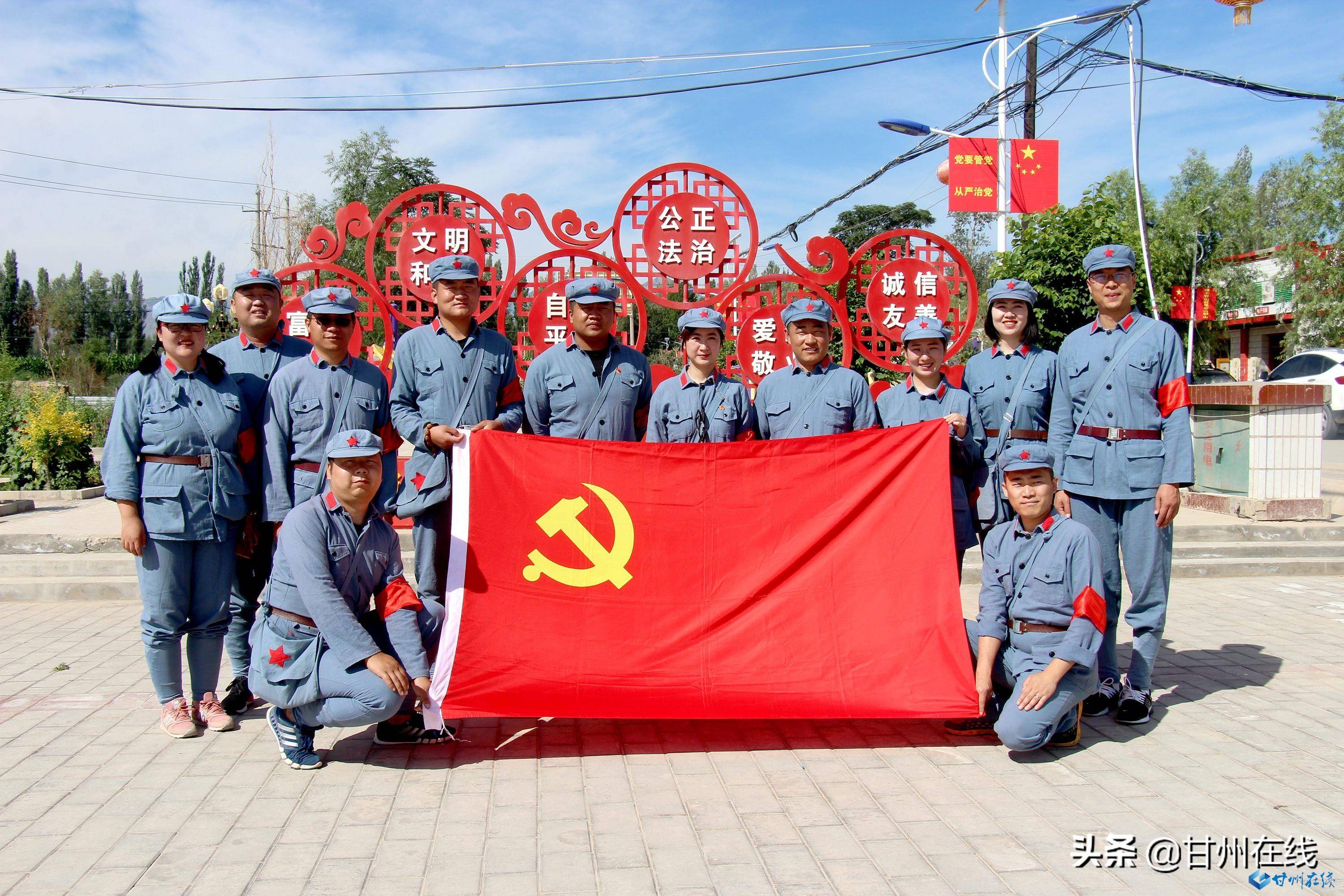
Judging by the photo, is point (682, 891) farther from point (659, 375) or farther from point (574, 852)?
point (659, 375)

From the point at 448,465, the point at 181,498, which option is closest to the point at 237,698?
the point at 181,498

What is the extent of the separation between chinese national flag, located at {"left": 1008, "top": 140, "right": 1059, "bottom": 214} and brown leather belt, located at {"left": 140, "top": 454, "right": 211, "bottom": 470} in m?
11.5

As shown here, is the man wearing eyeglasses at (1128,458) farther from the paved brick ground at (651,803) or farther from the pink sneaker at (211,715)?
the pink sneaker at (211,715)

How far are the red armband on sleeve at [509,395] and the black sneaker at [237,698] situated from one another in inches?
61.0

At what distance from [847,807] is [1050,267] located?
6562 mm

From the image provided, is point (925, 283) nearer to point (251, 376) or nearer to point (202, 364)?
point (251, 376)

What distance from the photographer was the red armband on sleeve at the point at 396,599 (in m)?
3.23

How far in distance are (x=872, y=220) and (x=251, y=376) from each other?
39.9m

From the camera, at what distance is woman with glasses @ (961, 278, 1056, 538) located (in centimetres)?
397

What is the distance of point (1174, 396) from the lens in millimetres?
3748

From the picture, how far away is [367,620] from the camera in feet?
10.9

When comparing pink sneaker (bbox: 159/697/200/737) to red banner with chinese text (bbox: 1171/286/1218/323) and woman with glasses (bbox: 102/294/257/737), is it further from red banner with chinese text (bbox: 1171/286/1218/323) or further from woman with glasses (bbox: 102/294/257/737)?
red banner with chinese text (bbox: 1171/286/1218/323)

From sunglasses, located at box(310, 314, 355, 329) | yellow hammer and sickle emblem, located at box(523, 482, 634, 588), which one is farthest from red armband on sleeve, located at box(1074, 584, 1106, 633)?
sunglasses, located at box(310, 314, 355, 329)

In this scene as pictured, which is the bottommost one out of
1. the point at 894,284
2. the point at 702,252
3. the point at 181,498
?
the point at 181,498
